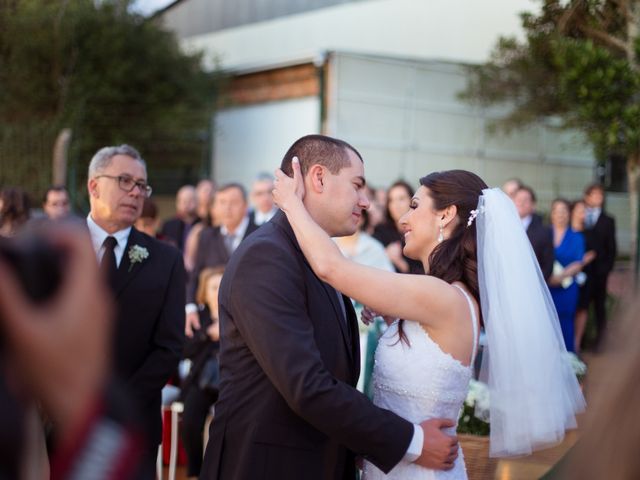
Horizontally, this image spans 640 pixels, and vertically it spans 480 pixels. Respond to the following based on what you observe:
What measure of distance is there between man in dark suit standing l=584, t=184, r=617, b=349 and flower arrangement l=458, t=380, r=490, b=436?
730 centimetres

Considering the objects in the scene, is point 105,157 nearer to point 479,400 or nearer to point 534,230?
point 479,400

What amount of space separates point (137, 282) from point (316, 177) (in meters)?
1.47

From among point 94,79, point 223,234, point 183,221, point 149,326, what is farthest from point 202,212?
point 94,79

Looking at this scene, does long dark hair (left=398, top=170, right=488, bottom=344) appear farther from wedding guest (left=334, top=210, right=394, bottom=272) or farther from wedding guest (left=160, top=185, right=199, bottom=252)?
wedding guest (left=160, top=185, right=199, bottom=252)

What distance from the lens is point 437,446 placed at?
3.42 meters

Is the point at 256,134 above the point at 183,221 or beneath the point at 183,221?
above

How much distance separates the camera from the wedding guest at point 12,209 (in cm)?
772

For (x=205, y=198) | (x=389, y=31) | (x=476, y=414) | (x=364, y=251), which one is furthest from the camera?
(x=389, y=31)

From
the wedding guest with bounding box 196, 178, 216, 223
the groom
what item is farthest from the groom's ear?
the wedding guest with bounding box 196, 178, 216, 223

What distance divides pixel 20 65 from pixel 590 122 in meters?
14.8

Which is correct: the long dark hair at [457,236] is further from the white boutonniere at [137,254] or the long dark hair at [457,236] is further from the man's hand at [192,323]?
the man's hand at [192,323]

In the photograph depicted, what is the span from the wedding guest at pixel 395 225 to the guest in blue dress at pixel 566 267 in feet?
6.93

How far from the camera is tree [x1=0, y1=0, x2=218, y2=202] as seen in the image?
22.7 metres

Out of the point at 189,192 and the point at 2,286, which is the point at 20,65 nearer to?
the point at 189,192
